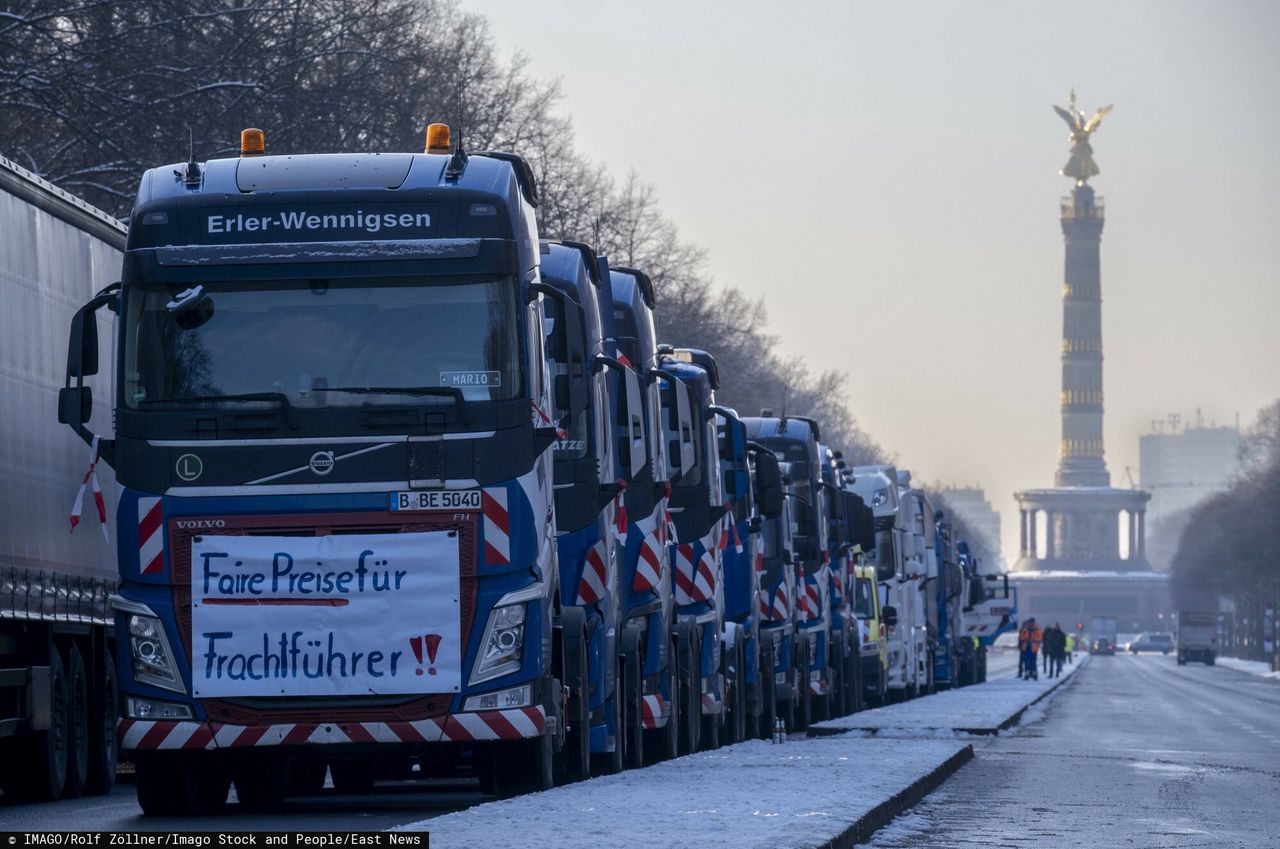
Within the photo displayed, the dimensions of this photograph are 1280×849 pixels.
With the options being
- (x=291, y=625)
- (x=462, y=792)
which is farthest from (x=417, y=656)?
(x=462, y=792)

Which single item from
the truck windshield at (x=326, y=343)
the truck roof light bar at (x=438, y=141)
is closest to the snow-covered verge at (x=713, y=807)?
the truck windshield at (x=326, y=343)

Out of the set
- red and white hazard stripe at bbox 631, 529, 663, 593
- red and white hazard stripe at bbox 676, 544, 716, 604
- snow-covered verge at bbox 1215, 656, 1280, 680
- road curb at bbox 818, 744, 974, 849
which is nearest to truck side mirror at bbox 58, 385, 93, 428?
road curb at bbox 818, 744, 974, 849

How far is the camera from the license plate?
13.5m

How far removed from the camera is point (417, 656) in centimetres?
1351

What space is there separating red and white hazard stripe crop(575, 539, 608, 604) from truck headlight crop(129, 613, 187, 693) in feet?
13.2

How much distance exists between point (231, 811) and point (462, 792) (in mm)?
3097

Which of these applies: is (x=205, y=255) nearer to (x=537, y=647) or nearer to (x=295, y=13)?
(x=537, y=647)

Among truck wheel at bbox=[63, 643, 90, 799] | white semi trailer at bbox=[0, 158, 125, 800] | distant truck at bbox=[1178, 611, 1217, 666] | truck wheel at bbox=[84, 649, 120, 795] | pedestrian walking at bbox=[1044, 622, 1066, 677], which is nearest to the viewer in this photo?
white semi trailer at bbox=[0, 158, 125, 800]

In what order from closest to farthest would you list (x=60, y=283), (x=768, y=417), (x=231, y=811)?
(x=231, y=811) < (x=60, y=283) < (x=768, y=417)

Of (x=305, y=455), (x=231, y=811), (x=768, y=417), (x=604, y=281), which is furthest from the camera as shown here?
(x=768, y=417)

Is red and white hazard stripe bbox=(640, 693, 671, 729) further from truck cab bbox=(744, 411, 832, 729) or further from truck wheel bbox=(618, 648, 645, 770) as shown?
truck cab bbox=(744, 411, 832, 729)

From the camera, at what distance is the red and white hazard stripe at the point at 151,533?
13.5 metres

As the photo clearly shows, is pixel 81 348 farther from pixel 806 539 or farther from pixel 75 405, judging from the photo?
pixel 806 539

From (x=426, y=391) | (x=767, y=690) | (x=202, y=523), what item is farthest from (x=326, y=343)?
(x=767, y=690)
